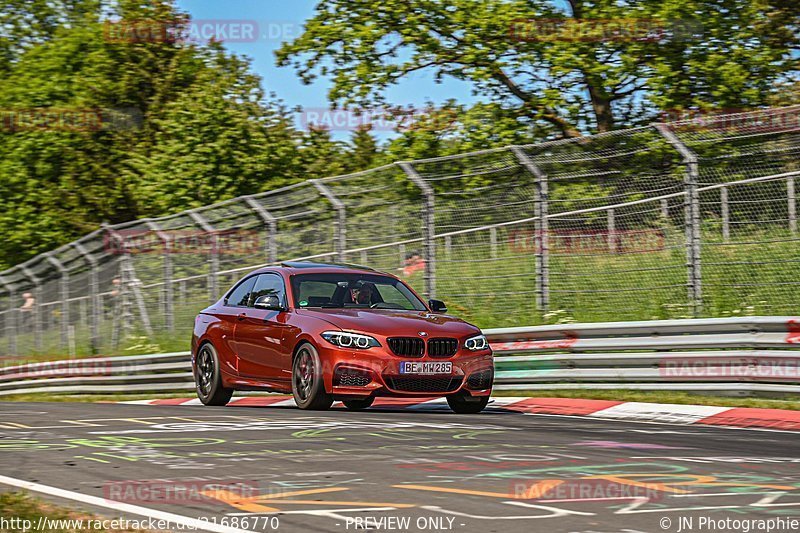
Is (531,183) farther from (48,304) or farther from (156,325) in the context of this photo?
(48,304)

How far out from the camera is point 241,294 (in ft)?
48.3

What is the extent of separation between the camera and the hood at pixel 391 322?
1238 centimetres

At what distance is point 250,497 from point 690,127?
1027 centimetres

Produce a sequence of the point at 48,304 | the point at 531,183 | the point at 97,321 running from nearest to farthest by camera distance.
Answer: the point at 531,183 → the point at 97,321 → the point at 48,304

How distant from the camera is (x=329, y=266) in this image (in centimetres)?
1420

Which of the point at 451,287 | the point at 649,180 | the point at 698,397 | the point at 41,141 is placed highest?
the point at 41,141

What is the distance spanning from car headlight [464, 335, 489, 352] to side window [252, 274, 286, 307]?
81.7 inches

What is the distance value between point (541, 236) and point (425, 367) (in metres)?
4.85

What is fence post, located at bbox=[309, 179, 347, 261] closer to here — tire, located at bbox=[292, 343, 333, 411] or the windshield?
the windshield

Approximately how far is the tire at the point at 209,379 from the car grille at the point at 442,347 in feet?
10.4

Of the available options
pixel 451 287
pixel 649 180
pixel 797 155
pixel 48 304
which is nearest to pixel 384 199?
pixel 451 287

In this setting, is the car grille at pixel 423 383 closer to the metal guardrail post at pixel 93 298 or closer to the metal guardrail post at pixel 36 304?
the metal guardrail post at pixel 93 298

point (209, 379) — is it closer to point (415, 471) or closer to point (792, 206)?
point (792, 206)

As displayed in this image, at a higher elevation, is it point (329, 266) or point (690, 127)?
point (690, 127)
